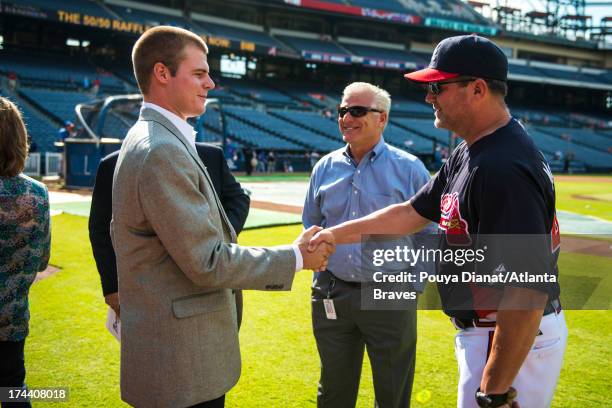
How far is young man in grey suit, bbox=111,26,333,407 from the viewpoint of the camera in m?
2.10

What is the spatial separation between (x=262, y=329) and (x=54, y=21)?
3444cm

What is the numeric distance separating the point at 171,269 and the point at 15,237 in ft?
4.69

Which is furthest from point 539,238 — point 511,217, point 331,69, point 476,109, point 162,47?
point 331,69

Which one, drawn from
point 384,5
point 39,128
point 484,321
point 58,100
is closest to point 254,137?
point 58,100

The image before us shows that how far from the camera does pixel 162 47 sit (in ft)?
7.51

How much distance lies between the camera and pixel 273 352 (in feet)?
16.4

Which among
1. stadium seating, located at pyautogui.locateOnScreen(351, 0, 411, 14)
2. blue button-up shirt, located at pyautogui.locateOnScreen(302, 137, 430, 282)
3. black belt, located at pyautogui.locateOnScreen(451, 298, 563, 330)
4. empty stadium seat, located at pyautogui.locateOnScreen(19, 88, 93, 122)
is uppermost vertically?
stadium seating, located at pyautogui.locateOnScreen(351, 0, 411, 14)

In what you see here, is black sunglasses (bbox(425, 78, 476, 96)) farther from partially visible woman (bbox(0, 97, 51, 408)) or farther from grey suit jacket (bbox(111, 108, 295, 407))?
partially visible woman (bbox(0, 97, 51, 408))

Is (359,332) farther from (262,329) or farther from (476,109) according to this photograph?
(262,329)

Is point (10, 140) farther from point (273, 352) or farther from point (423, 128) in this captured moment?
point (423, 128)

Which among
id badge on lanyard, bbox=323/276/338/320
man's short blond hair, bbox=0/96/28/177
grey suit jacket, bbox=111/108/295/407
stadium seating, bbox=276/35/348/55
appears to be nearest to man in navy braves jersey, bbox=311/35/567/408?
grey suit jacket, bbox=111/108/295/407

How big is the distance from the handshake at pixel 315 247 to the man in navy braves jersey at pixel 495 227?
59 cm

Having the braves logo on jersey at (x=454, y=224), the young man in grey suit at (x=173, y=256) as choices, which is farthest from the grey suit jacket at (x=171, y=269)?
the braves logo on jersey at (x=454, y=224)

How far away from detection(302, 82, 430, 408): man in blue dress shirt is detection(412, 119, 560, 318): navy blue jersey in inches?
41.3
